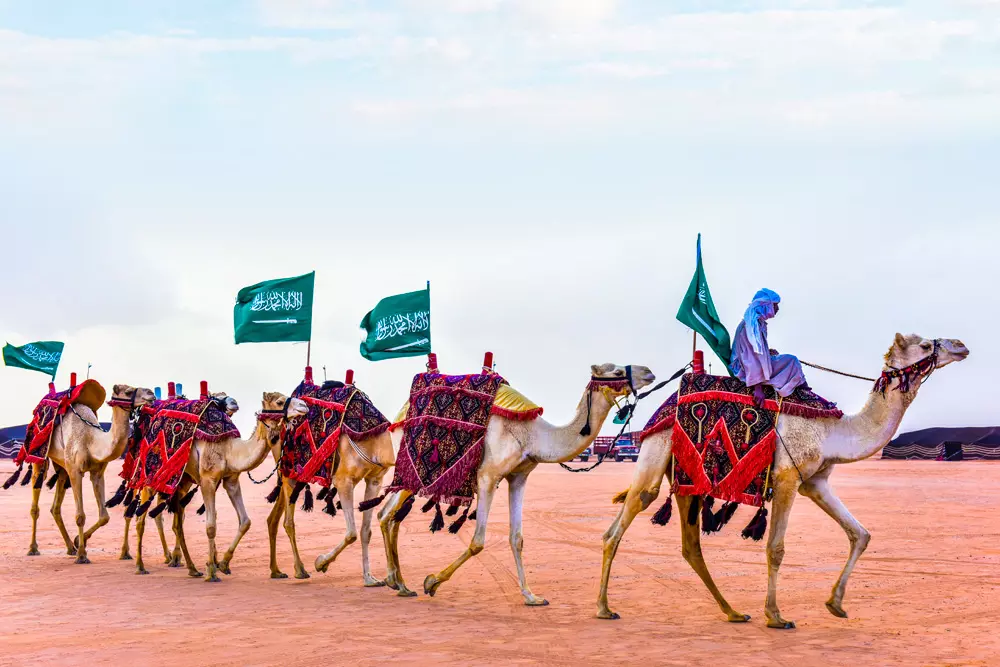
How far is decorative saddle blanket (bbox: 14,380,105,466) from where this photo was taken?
1795 centimetres

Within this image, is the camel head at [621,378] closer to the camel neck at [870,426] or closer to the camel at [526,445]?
the camel at [526,445]

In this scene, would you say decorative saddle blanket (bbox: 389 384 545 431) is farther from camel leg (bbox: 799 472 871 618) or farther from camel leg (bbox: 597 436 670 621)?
camel leg (bbox: 799 472 871 618)

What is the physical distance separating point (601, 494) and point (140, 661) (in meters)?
23.2

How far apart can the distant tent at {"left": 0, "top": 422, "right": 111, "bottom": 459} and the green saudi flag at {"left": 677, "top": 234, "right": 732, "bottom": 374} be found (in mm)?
53820

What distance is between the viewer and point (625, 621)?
11391mm

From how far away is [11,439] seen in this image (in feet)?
222

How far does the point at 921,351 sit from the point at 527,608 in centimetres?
466

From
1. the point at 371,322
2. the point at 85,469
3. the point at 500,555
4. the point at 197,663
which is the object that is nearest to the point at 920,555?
the point at 500,555

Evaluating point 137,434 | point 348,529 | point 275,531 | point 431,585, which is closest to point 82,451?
point 137,434

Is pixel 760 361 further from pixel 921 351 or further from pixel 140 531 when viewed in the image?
pixel 140 531

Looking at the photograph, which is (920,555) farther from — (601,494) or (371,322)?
(601,494)

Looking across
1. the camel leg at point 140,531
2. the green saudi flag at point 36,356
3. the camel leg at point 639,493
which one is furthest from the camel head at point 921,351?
the green saudi flag at point 36,356

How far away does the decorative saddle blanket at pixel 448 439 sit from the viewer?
12.8 meters

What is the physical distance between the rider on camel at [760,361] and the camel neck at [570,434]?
1579 mm
